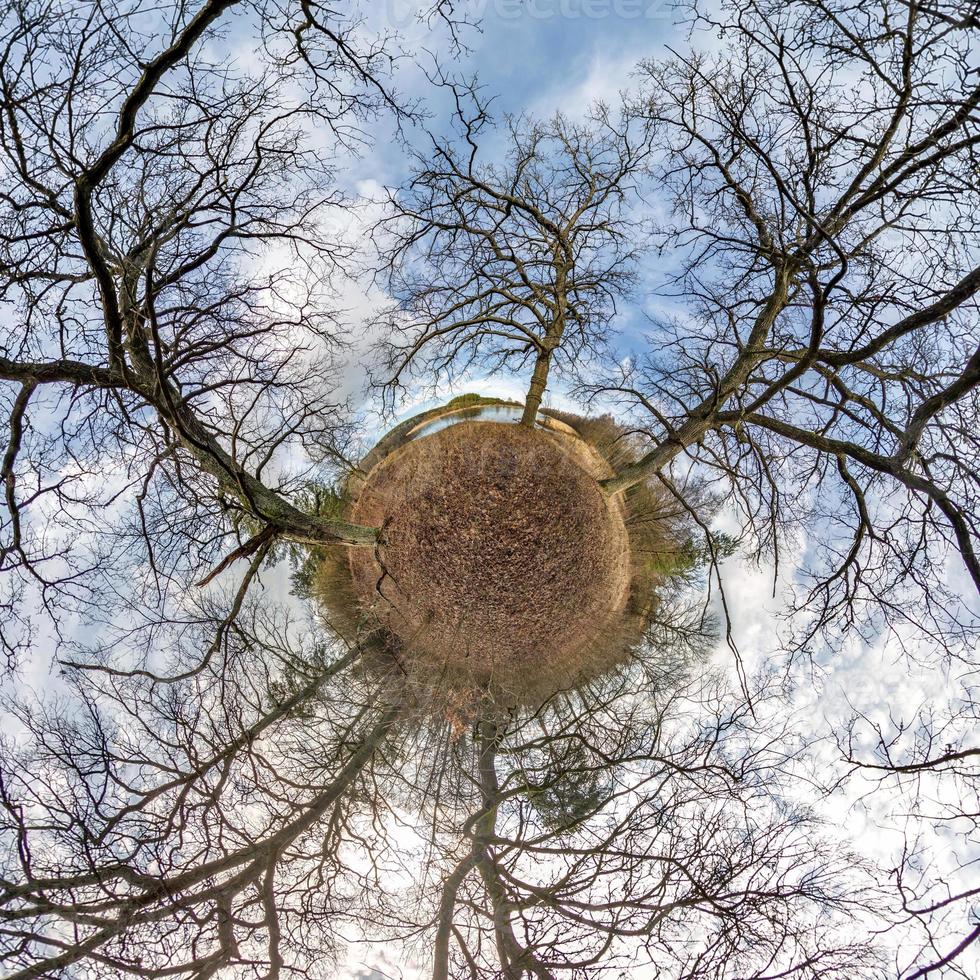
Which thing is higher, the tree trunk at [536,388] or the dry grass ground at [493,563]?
the tree trunk at [536,388]

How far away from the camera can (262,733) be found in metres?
6.96

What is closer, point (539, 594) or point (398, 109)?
point (398, 109)

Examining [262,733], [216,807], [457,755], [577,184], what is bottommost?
[216,807]

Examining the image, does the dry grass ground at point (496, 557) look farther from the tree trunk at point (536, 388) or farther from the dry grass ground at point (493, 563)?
the tree trunk at point (536, 388)

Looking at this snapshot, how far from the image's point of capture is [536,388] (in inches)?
320

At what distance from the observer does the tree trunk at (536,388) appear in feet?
26.2

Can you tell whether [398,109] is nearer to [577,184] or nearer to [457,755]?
[577,184]

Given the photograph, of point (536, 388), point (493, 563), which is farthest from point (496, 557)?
point (536, 388)

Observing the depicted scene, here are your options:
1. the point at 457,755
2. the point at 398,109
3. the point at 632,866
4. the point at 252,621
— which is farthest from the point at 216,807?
the point at 398,109

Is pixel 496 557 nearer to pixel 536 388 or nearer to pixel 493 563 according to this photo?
pixel 493 563

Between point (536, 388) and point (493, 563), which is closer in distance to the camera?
point (493, 563)

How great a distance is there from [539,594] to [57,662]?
5.34 meters

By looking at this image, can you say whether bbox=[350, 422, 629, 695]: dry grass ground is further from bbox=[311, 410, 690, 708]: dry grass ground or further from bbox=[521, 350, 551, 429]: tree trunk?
bbox=[521, 350, 551, 429]: tree trunk

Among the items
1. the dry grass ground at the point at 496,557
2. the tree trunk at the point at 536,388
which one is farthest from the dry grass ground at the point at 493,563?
the tree trunk at the point at 536,388
